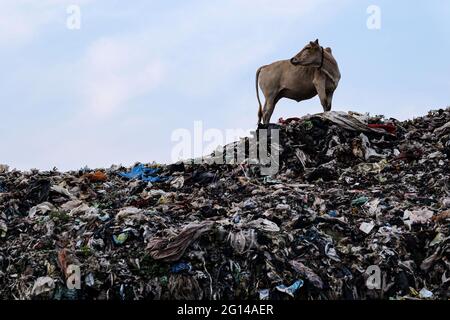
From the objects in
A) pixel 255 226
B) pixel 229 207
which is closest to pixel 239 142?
pixel 229 207

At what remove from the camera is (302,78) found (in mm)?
13891

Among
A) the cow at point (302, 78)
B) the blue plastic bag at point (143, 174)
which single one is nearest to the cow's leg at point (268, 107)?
the cow at point (302, 78)

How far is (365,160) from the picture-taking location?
37.0 ft

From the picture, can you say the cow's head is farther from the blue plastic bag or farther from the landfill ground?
the blue plastic bag

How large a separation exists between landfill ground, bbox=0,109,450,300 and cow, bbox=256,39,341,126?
2.79m

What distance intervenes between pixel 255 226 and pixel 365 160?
155 inches

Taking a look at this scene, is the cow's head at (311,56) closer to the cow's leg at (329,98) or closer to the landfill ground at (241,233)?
the cow's leg at (329,98)

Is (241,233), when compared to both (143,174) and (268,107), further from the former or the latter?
(268,107)

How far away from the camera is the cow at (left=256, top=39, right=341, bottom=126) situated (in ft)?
44.7

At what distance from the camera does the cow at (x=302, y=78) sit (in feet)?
44.7

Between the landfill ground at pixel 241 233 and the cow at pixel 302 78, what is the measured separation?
279 cm

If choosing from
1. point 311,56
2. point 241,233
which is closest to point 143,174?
point 311,56

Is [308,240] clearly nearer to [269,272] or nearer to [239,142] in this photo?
[269,272]

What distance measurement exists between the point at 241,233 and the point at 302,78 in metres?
6.85
